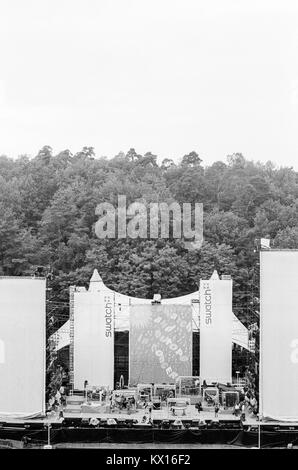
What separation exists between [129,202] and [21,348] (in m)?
16.4

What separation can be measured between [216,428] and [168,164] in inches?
962

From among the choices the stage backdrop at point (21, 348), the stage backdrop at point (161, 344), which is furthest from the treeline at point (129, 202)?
the stage backdrop at point (21, 348)

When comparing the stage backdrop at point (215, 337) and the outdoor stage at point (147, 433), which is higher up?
the stage backdrop at point (215, 337)

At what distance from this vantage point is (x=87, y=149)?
37594 mm


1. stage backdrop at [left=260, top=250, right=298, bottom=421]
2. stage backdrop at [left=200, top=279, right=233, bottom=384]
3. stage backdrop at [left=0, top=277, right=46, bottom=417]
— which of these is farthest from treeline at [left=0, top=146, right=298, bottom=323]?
stage backdrop at [left=0, top=277, right=46, bottom=417]

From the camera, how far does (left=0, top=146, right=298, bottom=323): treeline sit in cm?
2542

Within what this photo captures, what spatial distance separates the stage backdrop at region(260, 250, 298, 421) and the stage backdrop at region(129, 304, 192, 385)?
15.0 ft

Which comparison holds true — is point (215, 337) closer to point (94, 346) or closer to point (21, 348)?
point (94, 346)

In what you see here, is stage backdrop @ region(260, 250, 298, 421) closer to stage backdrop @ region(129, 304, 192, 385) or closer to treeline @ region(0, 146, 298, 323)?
stage backdrop @ region(129, 304, 192, 385)

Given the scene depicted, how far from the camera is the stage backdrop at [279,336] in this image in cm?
1286

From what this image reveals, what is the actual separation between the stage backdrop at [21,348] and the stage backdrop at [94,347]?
3.29m

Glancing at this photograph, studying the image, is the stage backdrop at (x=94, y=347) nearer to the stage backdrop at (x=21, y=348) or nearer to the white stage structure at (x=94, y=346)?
the white stage structure at (x=94, y=346)
